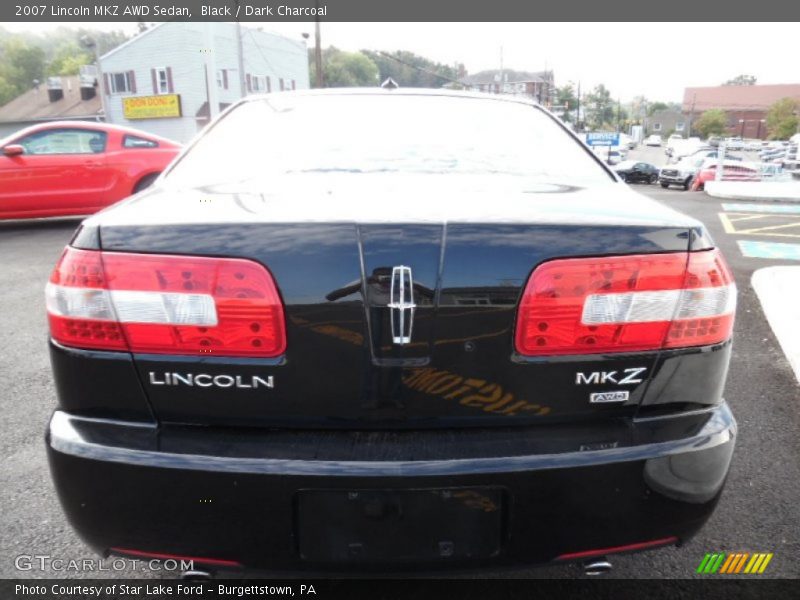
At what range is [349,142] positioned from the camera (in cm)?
224

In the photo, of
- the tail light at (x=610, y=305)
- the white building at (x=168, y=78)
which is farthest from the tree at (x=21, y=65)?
the tail light at (x=610, y=305)

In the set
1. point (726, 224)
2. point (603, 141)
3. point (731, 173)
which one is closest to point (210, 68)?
point (603, 141)

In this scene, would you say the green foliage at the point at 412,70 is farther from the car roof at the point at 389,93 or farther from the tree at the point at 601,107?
the car roof at the point at 389,93

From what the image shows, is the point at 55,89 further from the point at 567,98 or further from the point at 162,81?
the point at 567,98

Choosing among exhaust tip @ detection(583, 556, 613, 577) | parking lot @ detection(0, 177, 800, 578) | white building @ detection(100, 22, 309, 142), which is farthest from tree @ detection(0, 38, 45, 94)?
exhaust tip @ detection(583, 556, 613, 577)

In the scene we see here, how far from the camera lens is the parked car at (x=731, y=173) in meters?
21.3

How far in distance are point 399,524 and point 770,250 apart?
26.3 feet

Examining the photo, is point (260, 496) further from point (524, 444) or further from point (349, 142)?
point (349, 142)

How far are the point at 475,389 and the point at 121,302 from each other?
832 millimetres

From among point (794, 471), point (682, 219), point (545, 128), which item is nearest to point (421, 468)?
point (682, 219)

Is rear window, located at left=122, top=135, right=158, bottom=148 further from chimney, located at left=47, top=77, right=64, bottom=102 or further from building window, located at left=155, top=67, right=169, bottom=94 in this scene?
chimney, located at left=47, top=77, right=64, bottom=102

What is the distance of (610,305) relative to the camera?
4.65 ft

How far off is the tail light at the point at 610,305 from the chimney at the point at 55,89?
5467cm

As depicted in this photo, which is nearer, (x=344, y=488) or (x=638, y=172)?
(x=344, y=488)
